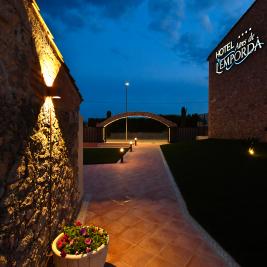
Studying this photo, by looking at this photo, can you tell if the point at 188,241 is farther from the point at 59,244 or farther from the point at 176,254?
the point at 59,244

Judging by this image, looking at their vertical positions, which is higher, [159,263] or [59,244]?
[59,244]

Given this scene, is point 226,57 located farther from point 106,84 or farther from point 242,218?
point 106,84

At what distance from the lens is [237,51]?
650 inches

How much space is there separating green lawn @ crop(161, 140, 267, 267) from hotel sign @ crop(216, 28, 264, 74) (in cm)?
788

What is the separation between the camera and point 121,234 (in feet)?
15.3

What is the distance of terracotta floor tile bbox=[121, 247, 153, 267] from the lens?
370 cm

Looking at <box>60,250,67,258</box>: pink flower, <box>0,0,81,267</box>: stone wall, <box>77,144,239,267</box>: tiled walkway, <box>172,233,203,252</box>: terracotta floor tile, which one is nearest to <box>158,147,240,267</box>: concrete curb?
<box>77,144,239,267</box>: tiled walkway

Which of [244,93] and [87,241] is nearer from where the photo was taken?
[87,241]

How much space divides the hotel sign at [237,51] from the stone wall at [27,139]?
15.0 metres

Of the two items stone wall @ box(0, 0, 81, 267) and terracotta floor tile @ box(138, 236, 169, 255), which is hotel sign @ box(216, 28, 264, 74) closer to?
terracotta floor tile @ box(138, 236, 169, 255)

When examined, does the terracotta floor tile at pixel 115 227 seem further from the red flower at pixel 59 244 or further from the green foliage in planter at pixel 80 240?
the red flower at pixel 59 244

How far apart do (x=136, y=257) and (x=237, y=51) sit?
677 inches

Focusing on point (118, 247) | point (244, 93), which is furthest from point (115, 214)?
point (244, 93)

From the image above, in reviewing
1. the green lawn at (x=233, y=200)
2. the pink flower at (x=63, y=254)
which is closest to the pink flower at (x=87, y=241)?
the pink flower at (x=63, y=254)
